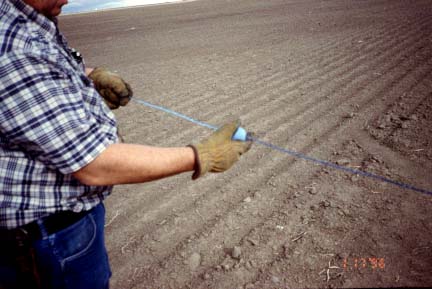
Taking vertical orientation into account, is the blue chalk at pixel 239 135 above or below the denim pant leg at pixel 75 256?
above

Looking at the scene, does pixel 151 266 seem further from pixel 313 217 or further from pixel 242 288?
pixel 313 217

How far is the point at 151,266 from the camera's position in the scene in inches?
94.8

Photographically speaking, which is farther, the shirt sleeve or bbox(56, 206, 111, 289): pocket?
bbox(56, 206, 111, 289): pocket

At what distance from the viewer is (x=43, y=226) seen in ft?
4.06

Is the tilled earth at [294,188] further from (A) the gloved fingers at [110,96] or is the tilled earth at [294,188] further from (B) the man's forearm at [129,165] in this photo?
(B) the man's forearm at [129,165]

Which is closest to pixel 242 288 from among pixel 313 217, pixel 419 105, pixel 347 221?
pixel 313 217

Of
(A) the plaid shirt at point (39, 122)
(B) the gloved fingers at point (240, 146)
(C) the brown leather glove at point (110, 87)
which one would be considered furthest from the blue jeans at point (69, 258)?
(C) the brown leather glove at point (110, 87)

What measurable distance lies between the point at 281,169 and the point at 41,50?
2.70 meters

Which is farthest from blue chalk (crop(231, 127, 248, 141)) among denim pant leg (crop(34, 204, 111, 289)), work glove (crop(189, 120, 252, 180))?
denim pant leg (crop(34, 204, 111, 289))

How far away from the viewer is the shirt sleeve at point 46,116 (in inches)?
38.1

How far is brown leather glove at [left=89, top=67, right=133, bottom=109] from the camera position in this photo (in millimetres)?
2305

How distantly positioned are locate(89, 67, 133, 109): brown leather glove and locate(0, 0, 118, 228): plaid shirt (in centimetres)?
109

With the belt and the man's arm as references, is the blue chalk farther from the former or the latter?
the belt
